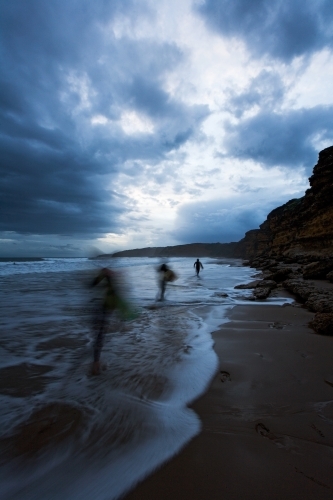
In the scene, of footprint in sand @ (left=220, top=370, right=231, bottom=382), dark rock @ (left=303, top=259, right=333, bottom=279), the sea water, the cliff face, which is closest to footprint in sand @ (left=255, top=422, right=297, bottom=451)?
the sea water

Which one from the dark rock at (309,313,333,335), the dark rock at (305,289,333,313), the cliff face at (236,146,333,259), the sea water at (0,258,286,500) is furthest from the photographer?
the cliff face at (236,146,333,259)

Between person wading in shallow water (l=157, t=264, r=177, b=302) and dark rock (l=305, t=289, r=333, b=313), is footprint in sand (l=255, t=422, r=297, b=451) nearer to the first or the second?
dark rock (l=305, t=289, r=333, b=313)

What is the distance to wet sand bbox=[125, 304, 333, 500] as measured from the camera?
1.69 meters

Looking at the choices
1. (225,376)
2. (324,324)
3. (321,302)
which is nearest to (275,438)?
(225,376)

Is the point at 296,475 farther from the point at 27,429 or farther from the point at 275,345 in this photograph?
the point at 275,345

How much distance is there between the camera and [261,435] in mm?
2203

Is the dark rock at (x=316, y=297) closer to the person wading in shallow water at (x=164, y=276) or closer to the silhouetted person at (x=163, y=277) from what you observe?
the person wading in shallow water at (x=164, y=276)

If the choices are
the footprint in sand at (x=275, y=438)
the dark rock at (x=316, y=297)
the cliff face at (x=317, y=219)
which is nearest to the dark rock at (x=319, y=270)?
the dark rock at (x=316, y=297)

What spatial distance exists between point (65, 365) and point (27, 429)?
154 centimetres

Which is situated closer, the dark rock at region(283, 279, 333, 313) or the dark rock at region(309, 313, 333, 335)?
the dark rock at region(309, 313, 333, 335)

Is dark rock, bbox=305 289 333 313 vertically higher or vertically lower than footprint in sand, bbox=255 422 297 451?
higher

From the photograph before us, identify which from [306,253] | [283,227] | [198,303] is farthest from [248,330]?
[283,227]

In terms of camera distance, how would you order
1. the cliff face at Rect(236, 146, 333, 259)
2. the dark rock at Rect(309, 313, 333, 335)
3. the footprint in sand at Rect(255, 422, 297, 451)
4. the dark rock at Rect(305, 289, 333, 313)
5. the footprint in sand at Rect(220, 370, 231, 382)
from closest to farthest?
the footprint in sand at Rect(255, 422, 297, 451) → the footprint in sand at Rect(220, 370, 231, 382) → the dark rock at Rect(309, 313, 333, 335) → the dark rock at Rect(305, 289, 333, 313) → the cliff face at Rect(236, 146, 333, 259)

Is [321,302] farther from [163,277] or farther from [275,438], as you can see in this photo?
[163,277]
